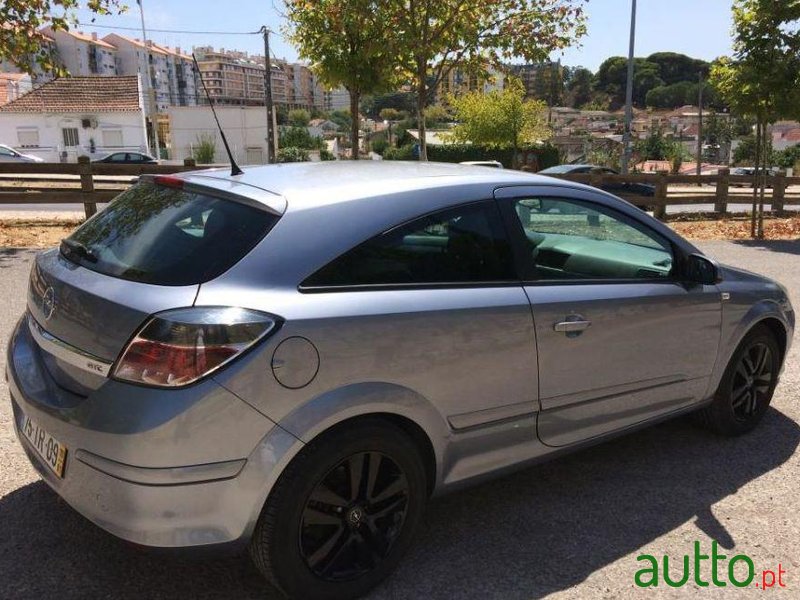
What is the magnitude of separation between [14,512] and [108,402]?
4.42ft

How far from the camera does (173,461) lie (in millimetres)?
2207

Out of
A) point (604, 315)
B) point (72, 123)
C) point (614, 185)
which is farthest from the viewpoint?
point (72, 123)

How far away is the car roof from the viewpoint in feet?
8.96

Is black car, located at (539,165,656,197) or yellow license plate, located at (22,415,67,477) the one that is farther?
black car, located at (539,165,656,197)

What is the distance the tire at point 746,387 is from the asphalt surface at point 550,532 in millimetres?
117

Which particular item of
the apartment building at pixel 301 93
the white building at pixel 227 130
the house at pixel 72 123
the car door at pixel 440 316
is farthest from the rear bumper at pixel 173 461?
the apartment building at pixel 301 93

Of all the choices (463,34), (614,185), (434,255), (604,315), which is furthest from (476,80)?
(434,255)

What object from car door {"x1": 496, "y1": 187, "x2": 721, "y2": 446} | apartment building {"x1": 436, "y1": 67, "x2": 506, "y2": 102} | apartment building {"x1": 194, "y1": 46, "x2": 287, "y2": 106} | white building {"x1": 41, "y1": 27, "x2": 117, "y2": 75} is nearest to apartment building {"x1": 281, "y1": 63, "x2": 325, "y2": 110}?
apartment building {"x1": 194, "y1": 46, "x2": 287, "y2": 106}

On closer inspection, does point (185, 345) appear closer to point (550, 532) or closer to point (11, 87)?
point (550, 532)

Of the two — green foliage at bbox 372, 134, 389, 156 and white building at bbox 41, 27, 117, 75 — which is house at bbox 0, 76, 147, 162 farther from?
white building at bbox 41, 27, 117, 75

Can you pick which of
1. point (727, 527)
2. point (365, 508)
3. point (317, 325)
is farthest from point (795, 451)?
point (317, 325)

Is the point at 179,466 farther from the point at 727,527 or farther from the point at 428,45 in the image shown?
the point at 428,45

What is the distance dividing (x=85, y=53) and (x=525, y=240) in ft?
453

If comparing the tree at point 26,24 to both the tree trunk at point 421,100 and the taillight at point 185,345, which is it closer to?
the tree trunk at point 421,100
